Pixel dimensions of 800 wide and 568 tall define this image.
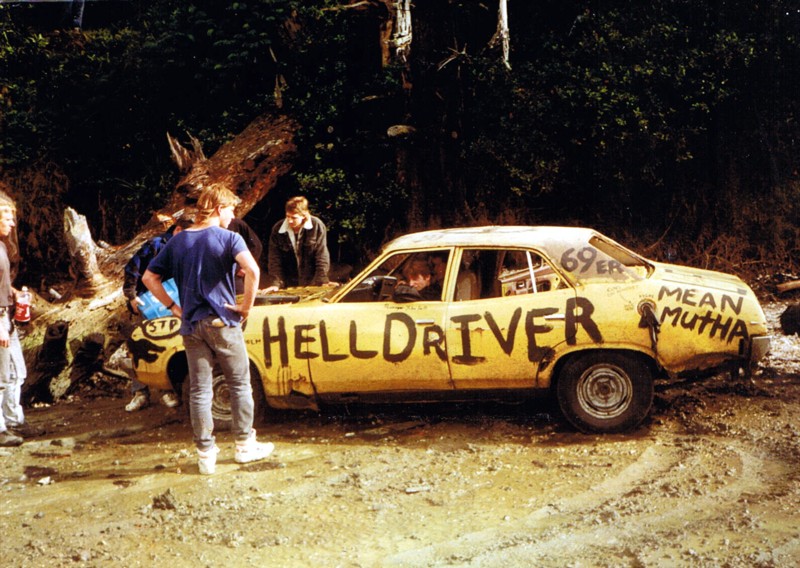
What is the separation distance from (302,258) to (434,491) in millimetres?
3649

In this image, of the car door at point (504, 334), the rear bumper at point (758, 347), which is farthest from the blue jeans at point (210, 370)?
the rear bumper at point (758, 347)

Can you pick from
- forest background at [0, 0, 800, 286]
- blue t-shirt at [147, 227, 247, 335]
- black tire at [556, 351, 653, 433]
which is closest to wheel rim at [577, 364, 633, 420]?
black tire at [556, 351, 653, 433]

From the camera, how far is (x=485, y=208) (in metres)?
13.3

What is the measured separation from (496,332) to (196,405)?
2.19 metres

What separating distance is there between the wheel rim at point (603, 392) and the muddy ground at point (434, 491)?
0.73ft

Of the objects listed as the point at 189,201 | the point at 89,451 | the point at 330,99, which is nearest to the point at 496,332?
the point at 89,451

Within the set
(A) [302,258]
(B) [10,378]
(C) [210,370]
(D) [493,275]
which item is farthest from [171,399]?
(D) [493,275]

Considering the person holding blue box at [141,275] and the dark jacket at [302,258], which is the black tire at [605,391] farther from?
the person holding blue box at [141,275]

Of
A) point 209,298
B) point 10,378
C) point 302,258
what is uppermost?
point 302,258

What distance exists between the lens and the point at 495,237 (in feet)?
22.8

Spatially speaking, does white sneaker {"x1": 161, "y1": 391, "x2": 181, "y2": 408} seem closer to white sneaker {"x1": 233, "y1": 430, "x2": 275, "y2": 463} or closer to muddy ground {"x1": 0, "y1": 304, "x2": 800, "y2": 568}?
muddy ground {"x1": 0, "y1": 304, "x2": 800, "y2": 568}

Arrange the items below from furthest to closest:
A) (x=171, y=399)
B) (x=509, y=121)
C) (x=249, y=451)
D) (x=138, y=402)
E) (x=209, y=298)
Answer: (x=509, y=121)
(x=138, y=402)
(x=171, y=399)
(x=249, y=451)
(x=209, y=298)

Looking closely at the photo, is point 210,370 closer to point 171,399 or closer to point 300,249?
point 171,399

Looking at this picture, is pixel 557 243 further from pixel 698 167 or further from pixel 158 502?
pixel 698 167
